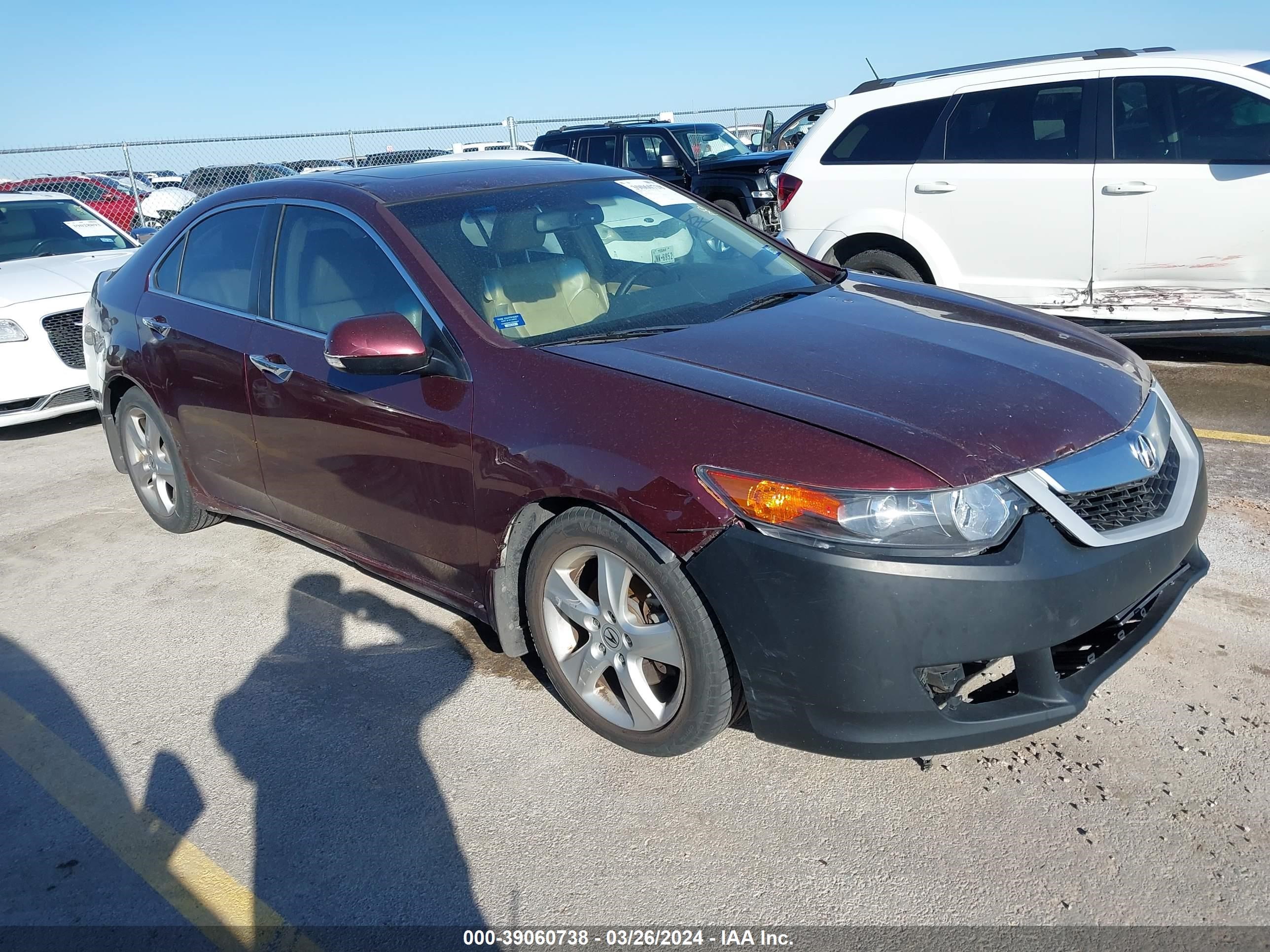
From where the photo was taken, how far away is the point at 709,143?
1448 centimetres

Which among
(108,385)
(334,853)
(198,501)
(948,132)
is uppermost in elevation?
(948,132)

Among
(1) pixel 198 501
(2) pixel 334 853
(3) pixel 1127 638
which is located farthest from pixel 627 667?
(1) pixel 198 501

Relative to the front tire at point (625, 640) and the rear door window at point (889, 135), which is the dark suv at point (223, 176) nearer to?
the rear door window at point (889, 135)

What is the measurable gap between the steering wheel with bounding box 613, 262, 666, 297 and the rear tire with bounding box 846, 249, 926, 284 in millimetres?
3439

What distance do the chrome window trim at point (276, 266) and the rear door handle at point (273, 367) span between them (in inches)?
5.1

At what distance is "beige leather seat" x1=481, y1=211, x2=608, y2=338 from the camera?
3365 mm

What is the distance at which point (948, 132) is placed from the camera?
269 inches

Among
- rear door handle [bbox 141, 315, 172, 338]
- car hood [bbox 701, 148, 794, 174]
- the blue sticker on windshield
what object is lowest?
rear door handle [bbox 141, 315, 172, 338]

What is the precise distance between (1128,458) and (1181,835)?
0.93 metres

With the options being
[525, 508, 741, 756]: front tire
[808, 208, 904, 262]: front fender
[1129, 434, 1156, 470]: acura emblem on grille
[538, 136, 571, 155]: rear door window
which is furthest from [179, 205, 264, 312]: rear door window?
[538, 136, 571, 155]: rear door window

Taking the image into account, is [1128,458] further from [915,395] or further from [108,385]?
[108,385]

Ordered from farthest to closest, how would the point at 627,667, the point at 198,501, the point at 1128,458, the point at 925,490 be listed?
the point at 198,501
the point at 627,667
the point at 1128,458
the point at 925,490

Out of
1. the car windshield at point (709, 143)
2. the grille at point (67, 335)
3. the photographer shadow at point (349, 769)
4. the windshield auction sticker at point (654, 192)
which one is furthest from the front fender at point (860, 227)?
the car windshield at point (709, 143)

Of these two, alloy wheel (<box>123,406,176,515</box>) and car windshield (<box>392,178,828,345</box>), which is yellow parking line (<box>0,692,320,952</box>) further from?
car windshield (<box>392,178,828,345</box>)
